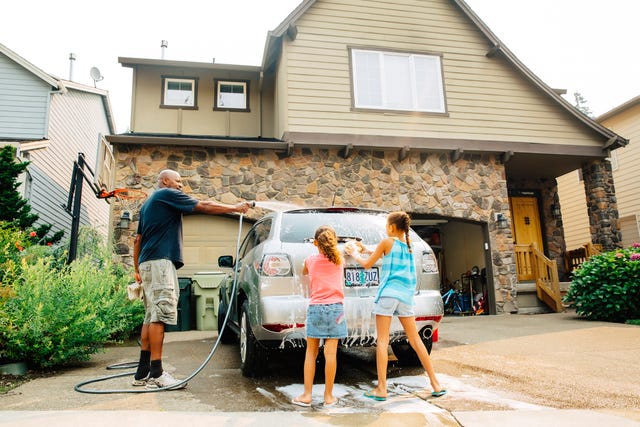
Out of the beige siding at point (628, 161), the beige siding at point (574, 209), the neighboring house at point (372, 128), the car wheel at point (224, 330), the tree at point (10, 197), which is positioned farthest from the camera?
the beige siding at point (574, 209)

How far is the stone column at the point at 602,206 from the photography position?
37.3ft

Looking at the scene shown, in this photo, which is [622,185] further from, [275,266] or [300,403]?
[300,403]

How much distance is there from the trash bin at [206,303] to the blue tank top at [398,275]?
5.47 metres

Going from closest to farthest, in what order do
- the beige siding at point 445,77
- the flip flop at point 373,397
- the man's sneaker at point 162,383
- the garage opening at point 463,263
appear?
the flip flop at point 373,397, the man's sneaker at point 162,383, the beige siding at point 445,77, the garage opening at point 463,263

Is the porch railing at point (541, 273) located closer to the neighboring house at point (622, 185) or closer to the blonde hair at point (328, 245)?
the neighboring house at point (622, 185)

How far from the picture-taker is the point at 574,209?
62.0 feet

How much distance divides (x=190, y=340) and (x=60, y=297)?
2759 mm

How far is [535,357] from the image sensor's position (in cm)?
493

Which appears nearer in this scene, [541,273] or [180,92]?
[541,273]

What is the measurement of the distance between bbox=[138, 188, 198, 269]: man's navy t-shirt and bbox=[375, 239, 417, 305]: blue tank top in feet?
5.73

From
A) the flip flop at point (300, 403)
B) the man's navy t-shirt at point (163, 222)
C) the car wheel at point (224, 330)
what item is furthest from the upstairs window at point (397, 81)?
the flip flop at point (300, 403)

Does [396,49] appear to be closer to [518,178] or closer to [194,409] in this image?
[518,178]

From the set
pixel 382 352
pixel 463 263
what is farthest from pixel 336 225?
pixel 463 263

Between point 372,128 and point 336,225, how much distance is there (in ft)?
22.0
